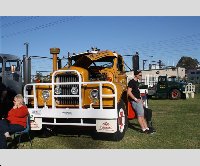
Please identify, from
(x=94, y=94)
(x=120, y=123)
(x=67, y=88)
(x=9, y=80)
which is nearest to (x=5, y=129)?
(x=67, y=88)

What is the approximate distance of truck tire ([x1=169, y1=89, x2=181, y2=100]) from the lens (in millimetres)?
20730

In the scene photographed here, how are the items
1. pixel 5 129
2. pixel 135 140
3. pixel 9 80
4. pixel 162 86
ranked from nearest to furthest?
pixel 5 129, pixel 135 140, pixel 9 80, pixel 162 86

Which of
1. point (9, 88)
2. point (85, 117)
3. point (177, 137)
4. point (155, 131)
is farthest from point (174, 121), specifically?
point (9, 88)

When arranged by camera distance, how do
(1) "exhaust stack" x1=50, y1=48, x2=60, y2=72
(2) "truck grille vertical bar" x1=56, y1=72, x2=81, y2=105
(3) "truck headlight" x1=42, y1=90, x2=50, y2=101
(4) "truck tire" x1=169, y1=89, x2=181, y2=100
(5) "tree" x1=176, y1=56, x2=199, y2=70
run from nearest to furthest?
(2) "truck grille vertical bar" x1=56, y1=72, x2=81, y2=105 < (3) "truck headlight" x1=42, y1=90, x2=50, y2=101 < (1) "exhaust stack" x1=50, y1=48, x2=60, y2=72 < (4) "truck tire" x1=169, y1=89, x2=181, y2=100 < (5) "tree" x1=176, y1=56, x2=199, y2=70

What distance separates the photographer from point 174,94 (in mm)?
20922

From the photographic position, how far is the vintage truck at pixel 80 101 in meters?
6.39

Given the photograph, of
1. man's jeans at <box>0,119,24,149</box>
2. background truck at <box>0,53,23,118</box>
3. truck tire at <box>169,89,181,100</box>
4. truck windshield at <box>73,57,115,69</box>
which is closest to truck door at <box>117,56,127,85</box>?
truck windshield at <box>73,57,115,69</box>

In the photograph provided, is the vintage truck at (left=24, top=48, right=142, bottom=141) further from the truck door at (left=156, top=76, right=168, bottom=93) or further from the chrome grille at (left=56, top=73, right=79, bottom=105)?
the truck door at (left=156, top=76, right=168, bottom=93)

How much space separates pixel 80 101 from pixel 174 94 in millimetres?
15348

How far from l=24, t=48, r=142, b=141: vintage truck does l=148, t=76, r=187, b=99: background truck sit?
13857 mm

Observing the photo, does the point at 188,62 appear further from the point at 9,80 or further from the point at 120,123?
the point at 120,123

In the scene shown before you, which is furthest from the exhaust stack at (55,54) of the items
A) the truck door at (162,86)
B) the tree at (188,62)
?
the tree at (188,62)

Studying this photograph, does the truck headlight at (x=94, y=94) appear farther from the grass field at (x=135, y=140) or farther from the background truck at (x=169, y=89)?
the background truck at (x=169, y=89)

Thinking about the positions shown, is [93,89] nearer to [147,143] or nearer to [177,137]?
[147,143]
